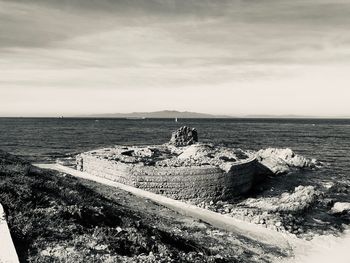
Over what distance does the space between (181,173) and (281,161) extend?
57.1 ft

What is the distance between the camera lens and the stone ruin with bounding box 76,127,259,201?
2036cm

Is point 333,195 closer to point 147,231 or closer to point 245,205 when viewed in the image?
point 245,205

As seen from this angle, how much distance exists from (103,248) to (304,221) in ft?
37.8

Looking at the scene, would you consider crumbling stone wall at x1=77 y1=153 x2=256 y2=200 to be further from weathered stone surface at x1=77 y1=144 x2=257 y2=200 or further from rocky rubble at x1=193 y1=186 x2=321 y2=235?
rocky rubble at x1=193 y1=186 x2=321 y2=235

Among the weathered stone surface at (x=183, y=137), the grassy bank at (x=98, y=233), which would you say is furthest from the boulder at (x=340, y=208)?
the weathered stone surface at (x=183, y=137)

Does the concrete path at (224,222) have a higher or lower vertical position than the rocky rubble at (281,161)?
lower

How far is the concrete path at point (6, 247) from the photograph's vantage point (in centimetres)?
845

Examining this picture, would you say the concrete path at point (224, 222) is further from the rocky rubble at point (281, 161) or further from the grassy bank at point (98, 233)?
the rocky rubble at point (281, 161)

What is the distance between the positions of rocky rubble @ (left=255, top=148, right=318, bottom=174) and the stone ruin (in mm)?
5747

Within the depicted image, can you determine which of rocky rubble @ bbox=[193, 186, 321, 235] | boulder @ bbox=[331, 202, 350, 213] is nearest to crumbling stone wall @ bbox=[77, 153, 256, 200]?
rocky rubble @ bbox=[193, 186, 321, 235]

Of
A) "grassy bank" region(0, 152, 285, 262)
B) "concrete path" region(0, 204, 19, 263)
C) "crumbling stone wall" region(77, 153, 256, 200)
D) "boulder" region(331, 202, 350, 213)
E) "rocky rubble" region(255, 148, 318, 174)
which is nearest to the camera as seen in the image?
"concrete path" region(0, 204, 19, 263)

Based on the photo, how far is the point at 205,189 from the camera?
20359 millimetres

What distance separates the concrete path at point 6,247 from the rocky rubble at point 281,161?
2374cm

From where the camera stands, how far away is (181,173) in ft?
66.9
